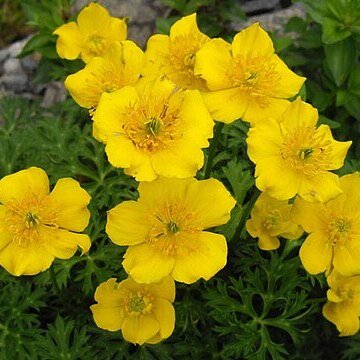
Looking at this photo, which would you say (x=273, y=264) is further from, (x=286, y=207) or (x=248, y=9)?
(x=248, y=9)

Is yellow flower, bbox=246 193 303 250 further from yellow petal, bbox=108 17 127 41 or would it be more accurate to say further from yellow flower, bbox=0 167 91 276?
yellow petal, bbox=108 17 127 41

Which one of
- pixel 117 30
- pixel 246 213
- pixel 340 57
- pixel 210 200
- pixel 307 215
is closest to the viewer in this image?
pixel 210 200

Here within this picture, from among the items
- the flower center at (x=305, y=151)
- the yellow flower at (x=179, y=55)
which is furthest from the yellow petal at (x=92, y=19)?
the flower center at (x=305, y=151)

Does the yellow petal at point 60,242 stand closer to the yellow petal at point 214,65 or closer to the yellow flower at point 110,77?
the yellow flower at point 110,77

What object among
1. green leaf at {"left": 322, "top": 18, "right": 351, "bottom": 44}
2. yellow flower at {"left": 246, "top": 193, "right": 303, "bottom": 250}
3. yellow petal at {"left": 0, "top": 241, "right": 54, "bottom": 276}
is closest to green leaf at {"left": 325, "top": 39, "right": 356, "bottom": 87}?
green leaf at {"left": 322, "top": 18, "right": 351, "bottom": 44}

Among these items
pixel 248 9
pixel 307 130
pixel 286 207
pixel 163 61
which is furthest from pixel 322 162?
pixel 248 9

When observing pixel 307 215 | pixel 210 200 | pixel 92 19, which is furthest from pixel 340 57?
pixel 210 200

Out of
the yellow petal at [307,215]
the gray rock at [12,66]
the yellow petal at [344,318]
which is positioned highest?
the yellow petal at [307,215]

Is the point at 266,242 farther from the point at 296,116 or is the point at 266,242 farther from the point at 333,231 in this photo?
the point at 296,116
